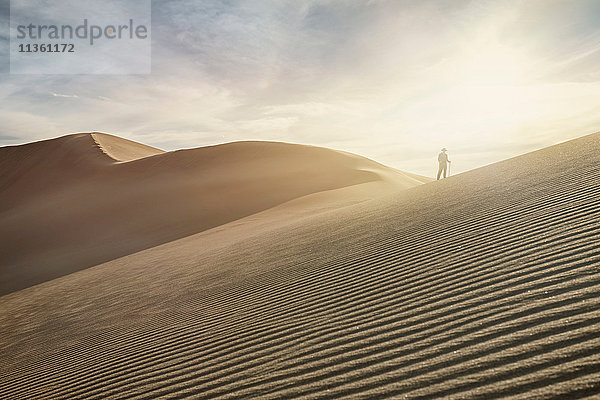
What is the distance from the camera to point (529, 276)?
320 cm

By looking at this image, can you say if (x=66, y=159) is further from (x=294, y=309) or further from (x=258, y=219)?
(x=294, y=309)

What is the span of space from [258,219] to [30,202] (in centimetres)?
2206

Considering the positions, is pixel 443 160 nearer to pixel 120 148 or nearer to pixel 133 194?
pixel 133 194

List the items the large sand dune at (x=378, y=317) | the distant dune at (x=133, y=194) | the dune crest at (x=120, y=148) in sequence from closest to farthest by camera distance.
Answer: the large sand dune at (x=378, y=317) → the distant dune at (x=133, y=194) → the dune crest at (x=120, y=148)

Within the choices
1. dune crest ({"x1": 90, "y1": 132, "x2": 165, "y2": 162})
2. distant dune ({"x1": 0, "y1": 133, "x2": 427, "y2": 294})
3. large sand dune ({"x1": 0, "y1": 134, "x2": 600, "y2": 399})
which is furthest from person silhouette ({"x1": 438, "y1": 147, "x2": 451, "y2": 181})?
dune crest ({"x1": 90, "y1": 132, "x2": 165, "y2": 162})

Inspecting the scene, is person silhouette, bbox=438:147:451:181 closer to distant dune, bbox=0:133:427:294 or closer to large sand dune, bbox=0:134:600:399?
distant dune, bbox=0:133:427:294

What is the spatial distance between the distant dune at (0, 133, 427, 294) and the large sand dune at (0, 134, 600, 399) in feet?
28.0

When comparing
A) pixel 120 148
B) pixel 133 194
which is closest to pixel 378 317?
pixel 133 194

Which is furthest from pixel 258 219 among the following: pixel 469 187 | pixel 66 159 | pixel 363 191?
pixel 66 159

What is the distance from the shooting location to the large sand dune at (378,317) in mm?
2346

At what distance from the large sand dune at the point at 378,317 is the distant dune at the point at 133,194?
852 cm

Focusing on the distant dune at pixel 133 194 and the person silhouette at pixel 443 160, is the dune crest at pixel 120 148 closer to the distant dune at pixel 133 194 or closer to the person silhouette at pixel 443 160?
the distant dune at pixel 133 194

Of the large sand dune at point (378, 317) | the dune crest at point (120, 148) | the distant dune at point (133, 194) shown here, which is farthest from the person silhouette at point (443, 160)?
the dune crest at point (120, 148)

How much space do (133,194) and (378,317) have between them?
23681mm
